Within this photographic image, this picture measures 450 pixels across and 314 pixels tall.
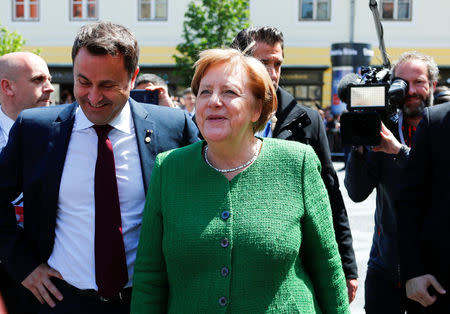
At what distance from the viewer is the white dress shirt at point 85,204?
8.52 feet

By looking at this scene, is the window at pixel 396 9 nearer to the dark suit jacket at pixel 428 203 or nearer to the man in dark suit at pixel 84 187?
the dark suit jacket at pixel 428 203

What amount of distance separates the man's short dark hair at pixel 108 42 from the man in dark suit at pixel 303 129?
774mm

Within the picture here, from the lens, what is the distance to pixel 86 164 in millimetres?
2652

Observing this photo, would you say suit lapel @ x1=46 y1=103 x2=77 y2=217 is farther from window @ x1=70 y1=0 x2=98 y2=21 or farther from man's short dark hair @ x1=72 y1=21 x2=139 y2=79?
window @ x1=70 y1=0 x2=98 y2=21

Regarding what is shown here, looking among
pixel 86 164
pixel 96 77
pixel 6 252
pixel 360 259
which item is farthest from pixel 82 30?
pixel 360 259

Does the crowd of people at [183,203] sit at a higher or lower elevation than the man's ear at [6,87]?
lower

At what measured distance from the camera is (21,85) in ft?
13.5

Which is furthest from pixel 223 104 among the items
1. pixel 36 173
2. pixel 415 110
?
pixel 415 110

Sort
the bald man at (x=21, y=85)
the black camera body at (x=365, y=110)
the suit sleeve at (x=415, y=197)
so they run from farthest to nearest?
the bald man at (x=21, y=85) → the black camera body at (x=365, y=110) → the suit sleeve at (x=415, y=197)

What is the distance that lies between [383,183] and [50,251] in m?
1.98

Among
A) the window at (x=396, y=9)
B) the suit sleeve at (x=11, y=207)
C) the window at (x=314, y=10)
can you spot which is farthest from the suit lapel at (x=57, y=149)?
the window at (x=396, y=9)

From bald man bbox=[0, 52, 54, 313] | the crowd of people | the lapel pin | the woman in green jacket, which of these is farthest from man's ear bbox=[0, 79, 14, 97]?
the woman in green jacket

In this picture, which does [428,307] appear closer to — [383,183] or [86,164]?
[383,183]

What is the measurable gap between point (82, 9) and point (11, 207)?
84.3 feet
